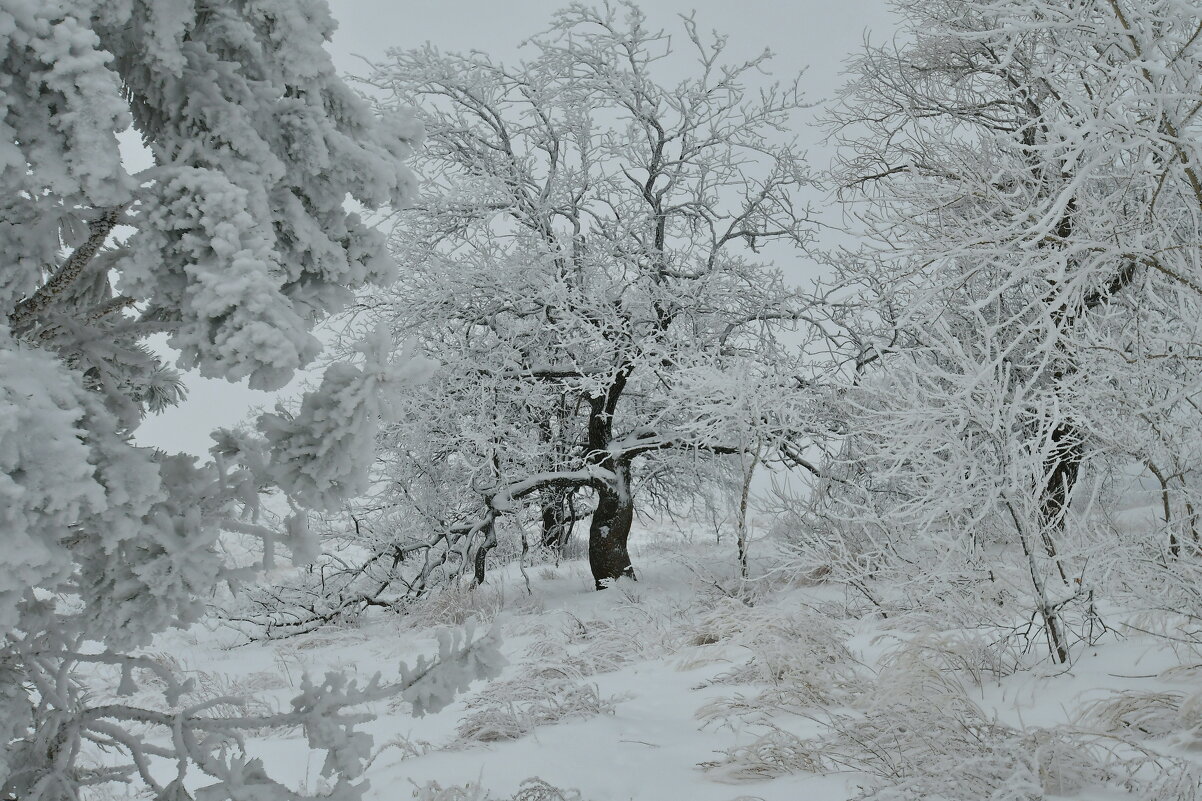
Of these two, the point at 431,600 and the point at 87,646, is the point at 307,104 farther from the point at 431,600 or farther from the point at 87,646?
the point at 87,646

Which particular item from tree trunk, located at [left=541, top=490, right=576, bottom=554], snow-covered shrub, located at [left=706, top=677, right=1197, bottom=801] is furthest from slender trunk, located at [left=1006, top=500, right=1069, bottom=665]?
tree trunk, located at [left=541, top=490, right=576, bottom=554]

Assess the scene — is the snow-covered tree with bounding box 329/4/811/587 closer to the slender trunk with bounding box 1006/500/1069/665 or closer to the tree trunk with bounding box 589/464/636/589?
the tree trunk with bounding box 589/464/636/589

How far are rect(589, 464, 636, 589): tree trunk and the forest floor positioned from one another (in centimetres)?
351

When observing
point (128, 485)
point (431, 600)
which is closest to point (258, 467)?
point (128, 485)

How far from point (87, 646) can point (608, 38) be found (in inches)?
369

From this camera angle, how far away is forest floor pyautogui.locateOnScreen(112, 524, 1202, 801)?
2428 mm

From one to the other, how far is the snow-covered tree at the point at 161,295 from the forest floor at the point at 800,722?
77 centimetres

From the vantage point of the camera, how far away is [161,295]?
6.22 feet

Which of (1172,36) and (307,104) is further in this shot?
(1172,36)

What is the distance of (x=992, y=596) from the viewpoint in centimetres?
400

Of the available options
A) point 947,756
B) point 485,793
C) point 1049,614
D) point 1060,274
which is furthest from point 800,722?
point 1060,274

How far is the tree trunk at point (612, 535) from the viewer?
8.94 metres

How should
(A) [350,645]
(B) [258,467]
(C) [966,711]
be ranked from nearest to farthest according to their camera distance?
(B) [258,467], (C) [966,711], (A) [350,645]

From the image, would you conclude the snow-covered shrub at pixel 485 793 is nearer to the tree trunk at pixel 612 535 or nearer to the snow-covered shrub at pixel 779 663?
the snow-covered shrub at pixel 779 663
